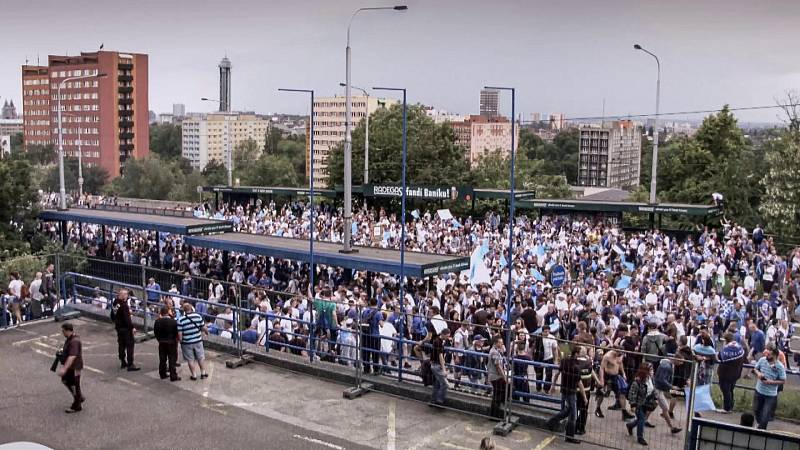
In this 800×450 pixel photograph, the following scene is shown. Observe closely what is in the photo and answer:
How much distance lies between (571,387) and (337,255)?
1281cm

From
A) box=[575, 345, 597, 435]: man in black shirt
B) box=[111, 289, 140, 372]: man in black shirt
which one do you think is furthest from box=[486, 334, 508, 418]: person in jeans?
box=[111, 289, 140, 372]: man in black shirt

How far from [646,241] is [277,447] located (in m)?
21.4

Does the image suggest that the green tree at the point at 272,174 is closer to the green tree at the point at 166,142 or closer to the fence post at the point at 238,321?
the fence post at the point at 238,321

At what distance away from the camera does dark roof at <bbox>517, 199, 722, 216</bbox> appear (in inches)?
1320

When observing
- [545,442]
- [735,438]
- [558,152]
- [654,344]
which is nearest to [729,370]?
[654,344]

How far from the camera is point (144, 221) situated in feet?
103

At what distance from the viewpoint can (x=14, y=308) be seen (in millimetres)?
18016

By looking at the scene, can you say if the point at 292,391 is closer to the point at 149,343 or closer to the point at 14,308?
the point at 149,343

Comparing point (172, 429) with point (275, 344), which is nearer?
point (172, 429)

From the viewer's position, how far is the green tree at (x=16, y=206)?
32594 mm

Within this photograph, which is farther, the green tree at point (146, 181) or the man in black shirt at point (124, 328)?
the green tree at point (146, 181)

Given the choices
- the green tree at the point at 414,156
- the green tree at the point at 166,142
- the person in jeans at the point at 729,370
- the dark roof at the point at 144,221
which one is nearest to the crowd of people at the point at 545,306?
the person in jeans at the point at 729,370

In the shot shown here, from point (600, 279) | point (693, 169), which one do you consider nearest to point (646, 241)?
point (600, 279)

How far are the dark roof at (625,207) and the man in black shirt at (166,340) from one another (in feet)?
83.0
